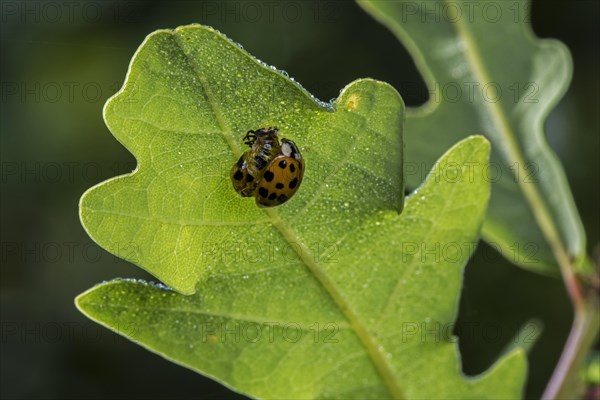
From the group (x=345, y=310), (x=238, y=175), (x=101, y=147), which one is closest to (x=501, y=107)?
(x=345, y=310)

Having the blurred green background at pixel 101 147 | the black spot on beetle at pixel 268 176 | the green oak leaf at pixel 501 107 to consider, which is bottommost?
the blurred green background at pixel 101 147

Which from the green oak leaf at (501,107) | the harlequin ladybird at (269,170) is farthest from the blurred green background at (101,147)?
the harlequin ladybird at (269,170)

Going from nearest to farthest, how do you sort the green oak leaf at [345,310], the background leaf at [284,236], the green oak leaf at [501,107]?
1. the background leaf at [284,236]
2. the green oak leaf at [345,310]
3. the green oak leaf at [501,107]

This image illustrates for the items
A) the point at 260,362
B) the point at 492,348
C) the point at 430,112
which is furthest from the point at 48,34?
the point at 260,362

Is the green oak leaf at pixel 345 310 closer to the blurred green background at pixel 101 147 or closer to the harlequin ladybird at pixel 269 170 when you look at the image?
the harlequin ladybird at pixel 269 170

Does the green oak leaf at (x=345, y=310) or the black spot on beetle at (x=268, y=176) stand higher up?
the black spot on beetle at (x=268, y=176)

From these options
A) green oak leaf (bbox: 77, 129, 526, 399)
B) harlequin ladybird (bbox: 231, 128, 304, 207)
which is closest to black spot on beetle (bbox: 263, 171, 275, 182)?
harlequin ladybird (bbox: 231, 128, 304, 207)
